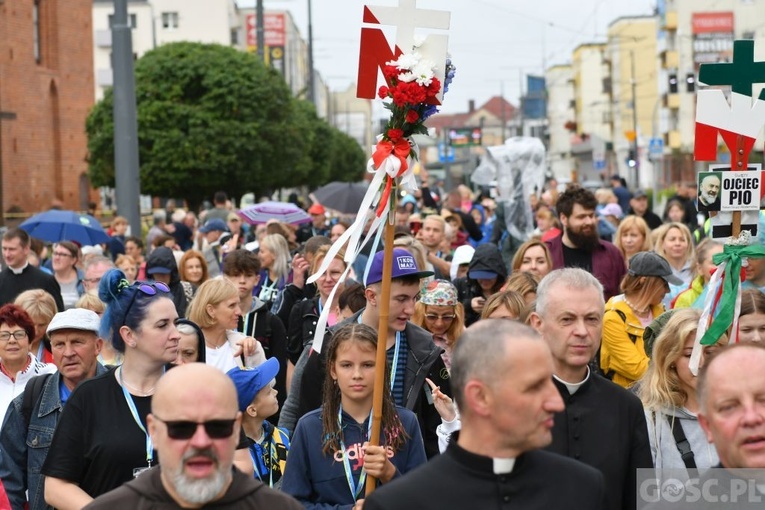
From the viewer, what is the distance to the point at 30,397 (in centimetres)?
646

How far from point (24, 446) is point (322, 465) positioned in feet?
5.13

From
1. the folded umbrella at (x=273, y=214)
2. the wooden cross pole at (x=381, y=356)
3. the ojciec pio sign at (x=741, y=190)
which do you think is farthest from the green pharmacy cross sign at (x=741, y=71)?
the folded umbrella at (x=273, y=214)

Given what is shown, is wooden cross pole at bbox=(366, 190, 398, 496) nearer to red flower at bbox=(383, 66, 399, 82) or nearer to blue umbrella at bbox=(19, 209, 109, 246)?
red flower at bbox=(383, 66, 399, 82)

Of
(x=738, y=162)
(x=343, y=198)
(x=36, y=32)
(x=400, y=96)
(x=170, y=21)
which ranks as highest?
(x=170, y=21)

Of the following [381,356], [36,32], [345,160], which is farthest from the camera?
[345,160]

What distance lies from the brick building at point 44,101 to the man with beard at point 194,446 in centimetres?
4058

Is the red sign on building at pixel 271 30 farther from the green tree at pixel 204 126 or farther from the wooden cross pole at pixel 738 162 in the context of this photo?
the wooden cross pole at pixel 738 162

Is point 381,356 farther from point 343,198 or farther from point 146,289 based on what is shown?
point 343,198

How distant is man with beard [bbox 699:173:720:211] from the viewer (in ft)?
20.7

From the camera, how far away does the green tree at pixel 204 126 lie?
3825 cm

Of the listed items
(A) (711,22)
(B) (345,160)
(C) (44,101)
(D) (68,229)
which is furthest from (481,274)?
(A) (711,22)

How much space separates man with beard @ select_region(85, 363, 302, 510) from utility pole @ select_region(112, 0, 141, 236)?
49.6 ft

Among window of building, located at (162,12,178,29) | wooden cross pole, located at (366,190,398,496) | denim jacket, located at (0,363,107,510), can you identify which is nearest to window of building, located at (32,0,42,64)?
denim jacket, located at (0,363,107,510)

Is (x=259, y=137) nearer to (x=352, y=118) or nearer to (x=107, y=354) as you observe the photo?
(x=107, y=354)
